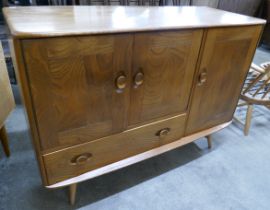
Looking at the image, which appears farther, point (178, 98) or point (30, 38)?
point (178, 98)

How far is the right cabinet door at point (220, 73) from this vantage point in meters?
1.01

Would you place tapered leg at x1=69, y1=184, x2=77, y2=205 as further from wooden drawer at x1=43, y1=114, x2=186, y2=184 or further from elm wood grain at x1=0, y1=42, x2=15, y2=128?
elm wood grain at x1=0, y1=42, x2=15, y2=128

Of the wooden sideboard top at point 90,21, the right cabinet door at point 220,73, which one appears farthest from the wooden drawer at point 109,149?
the wooden sideboard top at point 90,21

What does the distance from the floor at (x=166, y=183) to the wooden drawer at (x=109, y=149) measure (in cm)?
27

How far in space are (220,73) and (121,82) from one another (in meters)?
0.58

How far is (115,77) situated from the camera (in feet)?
2.66

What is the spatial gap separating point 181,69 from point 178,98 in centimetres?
15

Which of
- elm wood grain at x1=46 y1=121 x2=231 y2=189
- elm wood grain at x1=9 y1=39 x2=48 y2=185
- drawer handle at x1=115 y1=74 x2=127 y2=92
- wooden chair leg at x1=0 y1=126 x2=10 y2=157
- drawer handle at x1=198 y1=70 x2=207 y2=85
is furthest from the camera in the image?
wooden chair leg at x1=0 y1=126 x2=10 y2=157

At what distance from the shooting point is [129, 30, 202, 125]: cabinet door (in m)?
0.83

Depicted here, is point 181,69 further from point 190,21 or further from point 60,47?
point 60,47

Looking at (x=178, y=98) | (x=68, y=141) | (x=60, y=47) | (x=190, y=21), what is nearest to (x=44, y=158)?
(x=68, y=141)

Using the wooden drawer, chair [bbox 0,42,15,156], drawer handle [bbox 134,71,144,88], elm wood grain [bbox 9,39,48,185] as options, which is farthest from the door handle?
chair [bbox 0,42,15,156]

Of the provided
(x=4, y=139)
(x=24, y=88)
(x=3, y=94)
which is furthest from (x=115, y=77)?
(x=4, y=139)

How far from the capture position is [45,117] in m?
0.75
